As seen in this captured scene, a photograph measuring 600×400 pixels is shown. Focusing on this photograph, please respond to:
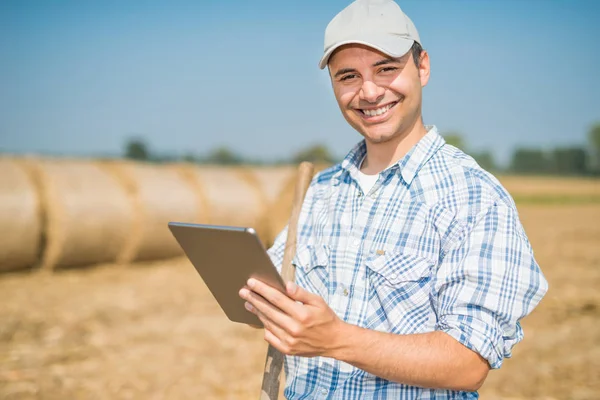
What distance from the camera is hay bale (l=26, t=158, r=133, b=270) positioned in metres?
9.05

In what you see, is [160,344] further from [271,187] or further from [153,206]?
[271,187]

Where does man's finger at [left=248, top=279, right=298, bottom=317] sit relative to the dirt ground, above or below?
above

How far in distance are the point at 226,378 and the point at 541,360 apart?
2607 millimetres

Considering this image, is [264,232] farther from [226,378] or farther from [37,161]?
[226,378]

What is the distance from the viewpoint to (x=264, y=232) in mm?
11359

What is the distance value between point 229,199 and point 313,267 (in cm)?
909

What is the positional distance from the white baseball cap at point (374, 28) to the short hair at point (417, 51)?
0.07 ft

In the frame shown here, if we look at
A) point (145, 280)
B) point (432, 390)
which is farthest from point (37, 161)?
point (432, 390)

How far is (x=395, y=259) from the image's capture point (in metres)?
1.98

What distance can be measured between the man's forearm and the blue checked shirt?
2.0 inches

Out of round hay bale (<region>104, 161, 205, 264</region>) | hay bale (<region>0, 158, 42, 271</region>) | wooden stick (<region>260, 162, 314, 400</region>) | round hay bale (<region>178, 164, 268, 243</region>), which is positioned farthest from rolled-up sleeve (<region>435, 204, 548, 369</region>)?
round hay bale (<region>178, 164, 268, 243</region>)

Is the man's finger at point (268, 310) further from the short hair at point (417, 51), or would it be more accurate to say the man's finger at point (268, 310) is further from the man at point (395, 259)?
the short hair at point (417, 51)

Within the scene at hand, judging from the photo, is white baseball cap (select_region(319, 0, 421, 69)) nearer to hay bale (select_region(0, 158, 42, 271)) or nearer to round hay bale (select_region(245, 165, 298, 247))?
hay bale (select_region(0, 158, 42, 271))

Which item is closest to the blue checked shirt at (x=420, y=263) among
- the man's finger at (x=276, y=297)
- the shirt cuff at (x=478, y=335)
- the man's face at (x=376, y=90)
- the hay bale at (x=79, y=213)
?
the shirt cuff at (x=478, y=335)
